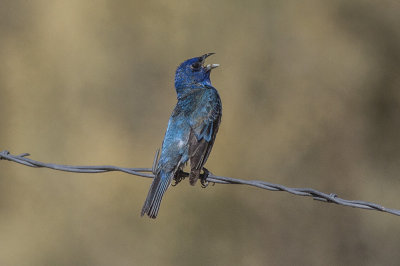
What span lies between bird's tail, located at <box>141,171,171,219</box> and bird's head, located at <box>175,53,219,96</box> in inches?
59.3

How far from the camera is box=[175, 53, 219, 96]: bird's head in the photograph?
6.57 metres

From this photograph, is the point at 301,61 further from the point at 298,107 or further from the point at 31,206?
the point at 31,206

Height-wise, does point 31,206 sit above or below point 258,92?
below

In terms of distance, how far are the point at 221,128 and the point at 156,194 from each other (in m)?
3.42

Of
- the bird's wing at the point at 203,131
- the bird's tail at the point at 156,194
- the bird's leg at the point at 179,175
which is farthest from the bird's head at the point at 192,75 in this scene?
the bird's tail at the point at 156,194

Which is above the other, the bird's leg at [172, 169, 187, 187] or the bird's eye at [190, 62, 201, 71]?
the bird's eye at [190, 62, 201, 71]

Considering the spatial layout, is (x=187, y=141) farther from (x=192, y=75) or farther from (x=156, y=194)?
(x=192, y=75)

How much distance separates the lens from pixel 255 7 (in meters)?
8.70

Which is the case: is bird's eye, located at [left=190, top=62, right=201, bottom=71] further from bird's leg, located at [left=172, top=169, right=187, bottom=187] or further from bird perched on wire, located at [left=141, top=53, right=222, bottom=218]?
bird's leg, located at [left=172, top=169, right=187, bottom=187]

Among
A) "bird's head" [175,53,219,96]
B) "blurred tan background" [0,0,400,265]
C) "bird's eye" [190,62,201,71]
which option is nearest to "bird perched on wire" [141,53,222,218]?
"bird's head" [175,53,219,96]

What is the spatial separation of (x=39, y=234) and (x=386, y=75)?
17.3 ft

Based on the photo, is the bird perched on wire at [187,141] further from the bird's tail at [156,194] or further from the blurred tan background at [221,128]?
the blurred tan background at [221,128]

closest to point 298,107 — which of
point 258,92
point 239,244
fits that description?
point 258,92

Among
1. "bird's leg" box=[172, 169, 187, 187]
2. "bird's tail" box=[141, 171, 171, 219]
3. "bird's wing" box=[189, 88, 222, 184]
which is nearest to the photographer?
"bird's tail" box=[141, 171, 171, 219]
